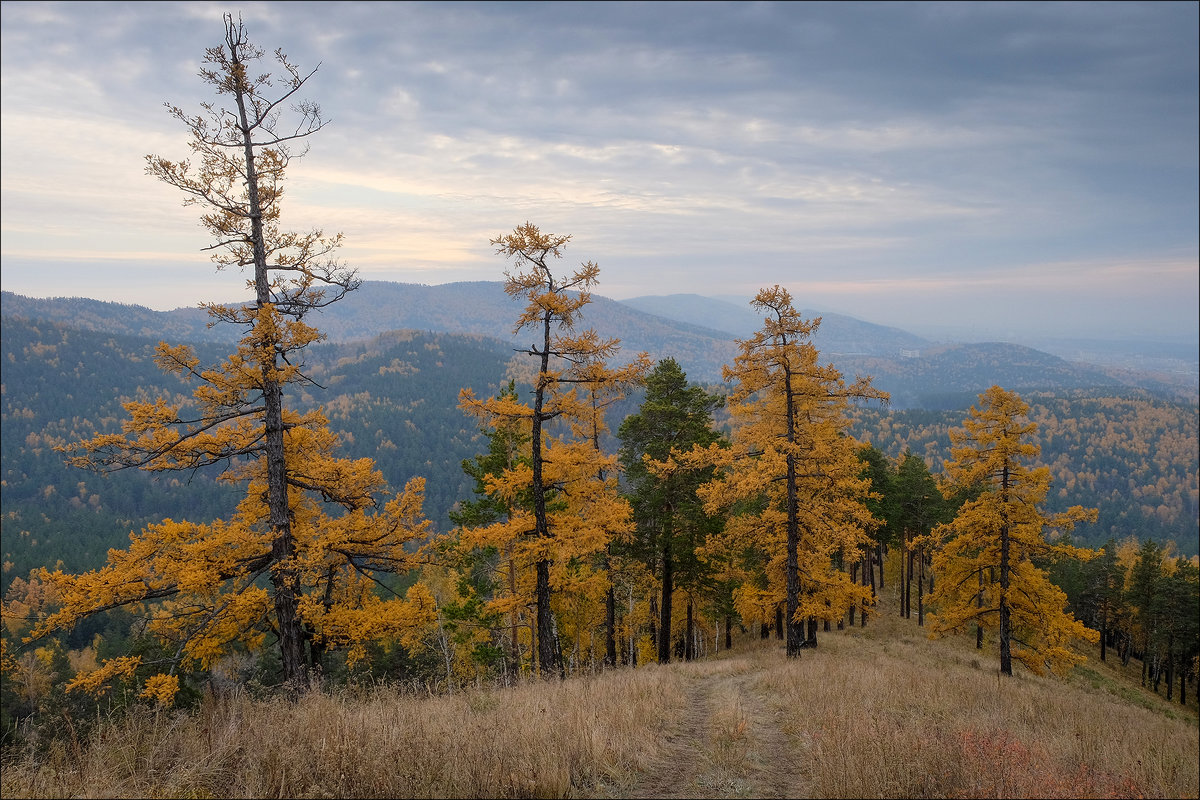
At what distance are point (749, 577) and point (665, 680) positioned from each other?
18.1 m

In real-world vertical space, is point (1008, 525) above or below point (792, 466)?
below

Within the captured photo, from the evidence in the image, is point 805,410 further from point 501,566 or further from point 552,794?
point 552,794

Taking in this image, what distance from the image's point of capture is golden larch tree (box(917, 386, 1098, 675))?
1814cm

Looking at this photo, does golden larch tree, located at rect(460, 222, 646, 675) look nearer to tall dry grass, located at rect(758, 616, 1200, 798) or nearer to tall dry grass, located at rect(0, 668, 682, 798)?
tall dry grass, located at rect(758, 616, 1200, 798)

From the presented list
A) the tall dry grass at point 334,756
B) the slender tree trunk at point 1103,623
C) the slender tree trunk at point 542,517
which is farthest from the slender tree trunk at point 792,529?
the slender tree trunk at point 1103,623

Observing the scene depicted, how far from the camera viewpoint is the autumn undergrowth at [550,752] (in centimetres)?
477

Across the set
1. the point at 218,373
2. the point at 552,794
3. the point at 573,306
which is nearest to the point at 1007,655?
the point at 573,306

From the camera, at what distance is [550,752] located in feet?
17.7

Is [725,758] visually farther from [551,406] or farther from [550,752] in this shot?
[551,406]

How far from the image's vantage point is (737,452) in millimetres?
17109

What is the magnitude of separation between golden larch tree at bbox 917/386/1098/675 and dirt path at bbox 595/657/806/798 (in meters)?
13.0

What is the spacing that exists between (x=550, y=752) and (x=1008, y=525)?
19563 mm

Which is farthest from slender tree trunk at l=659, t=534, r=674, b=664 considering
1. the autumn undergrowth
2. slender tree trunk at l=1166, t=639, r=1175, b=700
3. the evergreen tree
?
slender tree trunk at l=1166, t=639, r=1175, b=700

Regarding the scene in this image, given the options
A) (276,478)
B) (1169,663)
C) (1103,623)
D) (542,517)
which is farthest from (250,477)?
(1103,623)
